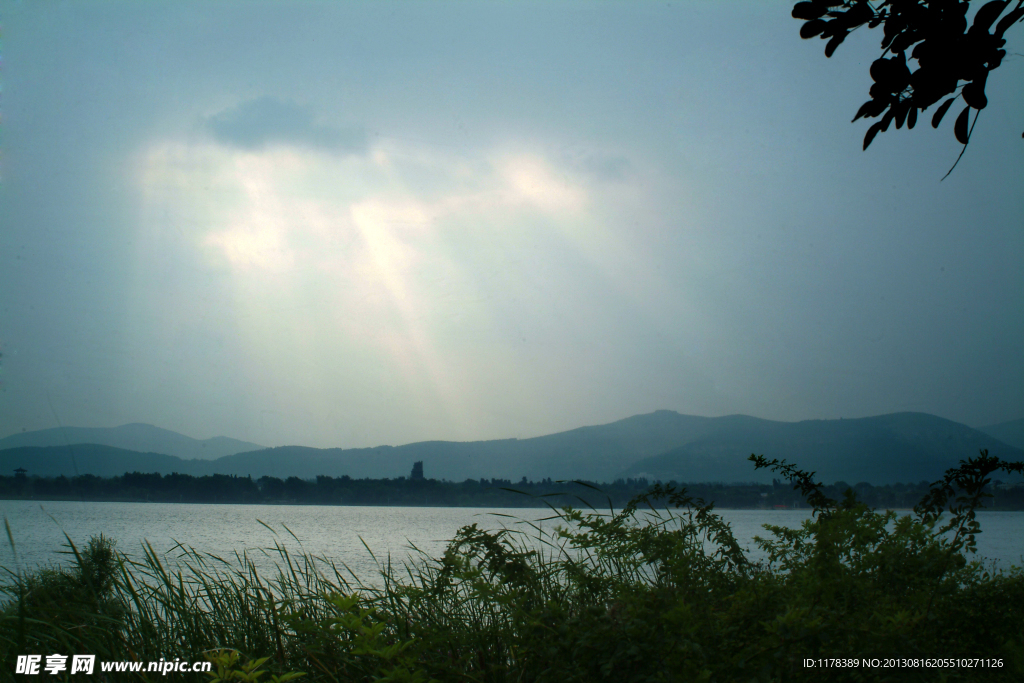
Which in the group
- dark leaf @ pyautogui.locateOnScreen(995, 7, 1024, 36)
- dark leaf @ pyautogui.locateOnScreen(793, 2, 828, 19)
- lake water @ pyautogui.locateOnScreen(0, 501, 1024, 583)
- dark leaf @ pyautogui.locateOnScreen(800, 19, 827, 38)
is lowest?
lake water @ pyautogui.locateOnScreen(0, 501, 1024, 583)

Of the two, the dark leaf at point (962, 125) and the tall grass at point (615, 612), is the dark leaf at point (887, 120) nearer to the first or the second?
the dark leaf at point (962, 125)

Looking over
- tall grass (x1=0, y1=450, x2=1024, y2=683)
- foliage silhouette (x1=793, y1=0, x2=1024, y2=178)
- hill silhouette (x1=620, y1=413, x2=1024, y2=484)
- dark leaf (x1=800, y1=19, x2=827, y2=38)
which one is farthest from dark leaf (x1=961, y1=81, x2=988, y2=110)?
hill silhouette (x1=620, y1=413, x2=1024, y2=484)

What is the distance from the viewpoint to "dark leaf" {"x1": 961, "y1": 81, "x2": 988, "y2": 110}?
277 centimetres

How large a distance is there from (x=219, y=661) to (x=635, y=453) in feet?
259

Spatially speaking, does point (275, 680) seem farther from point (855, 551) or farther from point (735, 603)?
point (855, 551)

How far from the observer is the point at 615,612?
99.6 inches

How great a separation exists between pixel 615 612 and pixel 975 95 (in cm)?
278

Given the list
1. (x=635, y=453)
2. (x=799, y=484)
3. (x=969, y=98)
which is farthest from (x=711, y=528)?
(x=635, y=453)

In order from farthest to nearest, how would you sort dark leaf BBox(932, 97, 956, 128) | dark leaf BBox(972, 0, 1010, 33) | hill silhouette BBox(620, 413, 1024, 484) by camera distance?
hill silhouette BBox(620, 413, 1024, 484)
dark leaf BBox(932, 97, 956, 128)
dark leaf BBox(972, 0, 1010, 33)

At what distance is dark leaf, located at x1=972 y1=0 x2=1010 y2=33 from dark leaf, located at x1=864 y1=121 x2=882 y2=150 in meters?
0.51

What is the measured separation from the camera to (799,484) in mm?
3965

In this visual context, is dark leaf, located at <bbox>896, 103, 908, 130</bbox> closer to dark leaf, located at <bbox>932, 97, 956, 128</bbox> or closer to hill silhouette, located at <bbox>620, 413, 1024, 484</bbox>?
dark leaf, located at <bbox>932, 97, 956, 128</bbox>

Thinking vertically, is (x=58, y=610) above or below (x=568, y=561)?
below

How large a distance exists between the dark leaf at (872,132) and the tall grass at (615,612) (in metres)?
1.89
